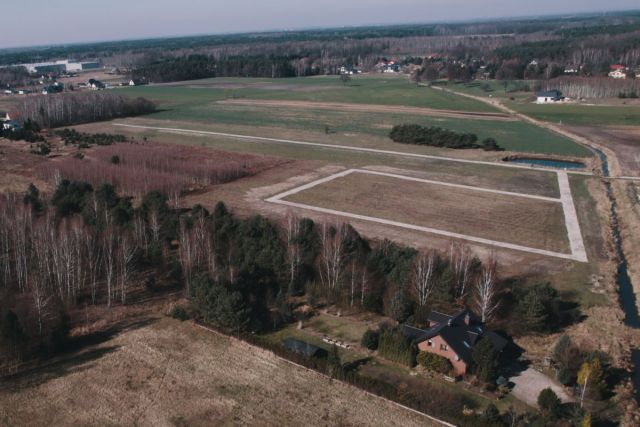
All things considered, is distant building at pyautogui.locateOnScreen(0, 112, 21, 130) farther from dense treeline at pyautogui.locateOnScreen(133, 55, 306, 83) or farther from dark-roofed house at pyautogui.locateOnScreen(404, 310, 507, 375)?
dense treeline at pyautogui.locateOnScreen(133, 55, 306, 83)

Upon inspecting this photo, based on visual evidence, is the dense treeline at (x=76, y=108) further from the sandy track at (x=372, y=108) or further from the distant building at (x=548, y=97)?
the distant building at (x=548, y=97)

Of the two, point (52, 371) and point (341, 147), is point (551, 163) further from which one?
point (52, 371)

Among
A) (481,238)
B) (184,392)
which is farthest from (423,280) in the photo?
(184,392)

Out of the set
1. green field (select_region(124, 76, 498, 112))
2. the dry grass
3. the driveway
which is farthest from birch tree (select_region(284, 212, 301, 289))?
green field (select_region(124, 76, 498, 112))

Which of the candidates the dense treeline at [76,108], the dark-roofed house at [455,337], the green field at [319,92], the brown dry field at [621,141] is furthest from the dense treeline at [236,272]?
the green field at [319,92]

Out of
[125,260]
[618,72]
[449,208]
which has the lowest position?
[449,208]

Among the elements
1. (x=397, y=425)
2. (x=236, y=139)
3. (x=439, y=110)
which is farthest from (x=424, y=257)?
(x=439, y=110)
